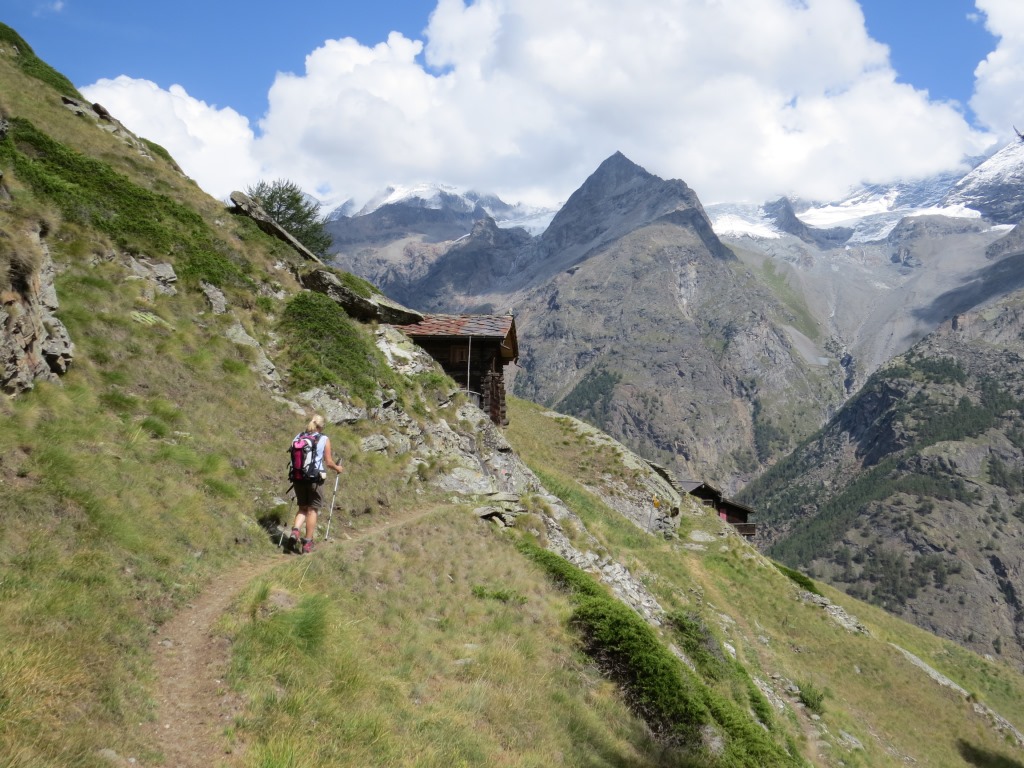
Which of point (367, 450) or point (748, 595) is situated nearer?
point (367, 450)

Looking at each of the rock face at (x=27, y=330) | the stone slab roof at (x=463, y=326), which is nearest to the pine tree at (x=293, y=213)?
the stone slab roof at (x=463, y=326)

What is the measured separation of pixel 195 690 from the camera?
7.30m

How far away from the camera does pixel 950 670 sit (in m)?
43.1

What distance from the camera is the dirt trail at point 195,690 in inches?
251

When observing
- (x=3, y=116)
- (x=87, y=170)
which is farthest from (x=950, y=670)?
(x=3, y=116)

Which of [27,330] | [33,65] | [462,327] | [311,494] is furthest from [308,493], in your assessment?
[33,65]

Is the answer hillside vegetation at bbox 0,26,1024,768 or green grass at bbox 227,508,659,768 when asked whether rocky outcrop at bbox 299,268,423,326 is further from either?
green grass at bbox 227,508,659,768

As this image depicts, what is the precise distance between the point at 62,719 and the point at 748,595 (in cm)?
3448

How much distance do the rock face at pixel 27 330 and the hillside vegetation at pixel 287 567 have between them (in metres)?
0.16

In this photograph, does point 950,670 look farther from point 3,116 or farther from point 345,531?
point 3,116

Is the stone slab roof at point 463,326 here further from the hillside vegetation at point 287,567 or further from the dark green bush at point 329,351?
the dark green bush at point 329,351

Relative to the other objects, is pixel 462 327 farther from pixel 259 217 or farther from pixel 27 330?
pixel 27 330

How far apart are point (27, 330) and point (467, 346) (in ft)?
82.0

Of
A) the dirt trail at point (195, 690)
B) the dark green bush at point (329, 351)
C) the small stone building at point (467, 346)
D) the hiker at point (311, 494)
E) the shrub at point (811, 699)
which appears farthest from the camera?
the small stone building at point (467, 346)
